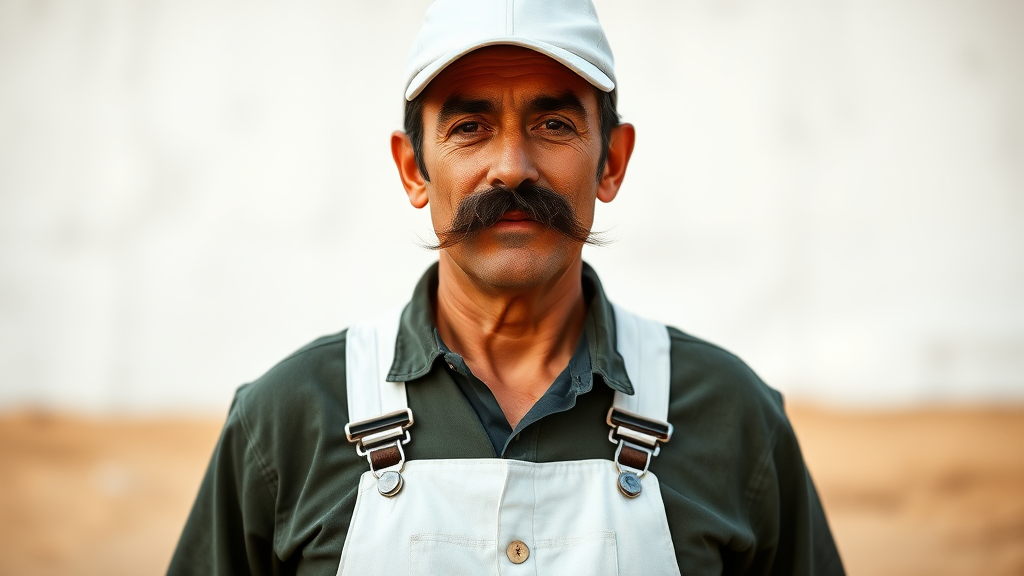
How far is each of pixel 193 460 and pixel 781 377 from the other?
2726 mm

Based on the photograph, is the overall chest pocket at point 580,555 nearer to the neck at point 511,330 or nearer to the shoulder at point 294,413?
the neck at point 511,330

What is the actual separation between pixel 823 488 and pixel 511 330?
2.99 meters

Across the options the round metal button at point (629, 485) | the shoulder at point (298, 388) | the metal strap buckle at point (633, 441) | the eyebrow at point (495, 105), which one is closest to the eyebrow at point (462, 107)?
the eyebrow at point (495, 105)

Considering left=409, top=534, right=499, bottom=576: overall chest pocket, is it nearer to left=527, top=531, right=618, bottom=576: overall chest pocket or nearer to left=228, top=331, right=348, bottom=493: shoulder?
left=527, top=531, right=618, bottom=576: overall chest pocket

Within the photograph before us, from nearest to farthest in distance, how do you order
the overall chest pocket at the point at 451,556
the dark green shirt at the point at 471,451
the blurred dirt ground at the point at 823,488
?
the overall chest pocket at the point at 451,556 → the dark green shirt at the point at 471,451 → the blurred dirt ground at the point at 823,488

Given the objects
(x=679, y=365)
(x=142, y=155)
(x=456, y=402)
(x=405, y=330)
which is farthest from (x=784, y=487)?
(x=142, y=155)

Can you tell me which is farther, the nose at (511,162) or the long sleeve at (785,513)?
the long sleeve at (785,513)

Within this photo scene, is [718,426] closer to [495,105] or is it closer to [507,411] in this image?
[507,411]

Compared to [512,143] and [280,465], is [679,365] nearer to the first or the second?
[512,143]

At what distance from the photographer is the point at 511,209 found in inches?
67.8

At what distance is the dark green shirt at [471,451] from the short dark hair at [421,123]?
0.88 feet

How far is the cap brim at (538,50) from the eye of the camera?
1704 millimetres

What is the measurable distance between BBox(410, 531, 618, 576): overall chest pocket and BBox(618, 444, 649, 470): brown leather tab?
140mm

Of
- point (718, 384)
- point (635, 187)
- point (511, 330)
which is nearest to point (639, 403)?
point (718, 384)
